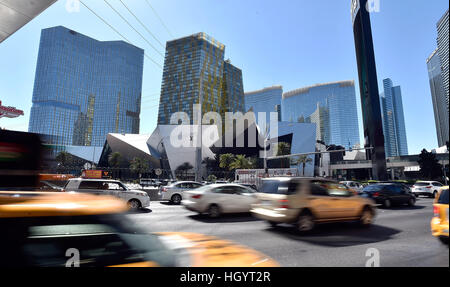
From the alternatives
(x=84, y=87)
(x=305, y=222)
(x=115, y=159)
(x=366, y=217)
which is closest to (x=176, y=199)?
(x=305, y=222)

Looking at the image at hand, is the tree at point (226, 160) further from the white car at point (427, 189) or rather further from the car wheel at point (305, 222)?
the car wheel at point (305, 222)

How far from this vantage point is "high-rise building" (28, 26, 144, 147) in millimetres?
95250

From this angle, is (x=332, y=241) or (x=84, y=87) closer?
(x=332, y=241)

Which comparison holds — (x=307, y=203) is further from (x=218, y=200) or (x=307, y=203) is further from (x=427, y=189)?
(x=427, y=189)

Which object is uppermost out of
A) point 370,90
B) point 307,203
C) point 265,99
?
point 265,99

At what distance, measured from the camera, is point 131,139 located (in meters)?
77.9

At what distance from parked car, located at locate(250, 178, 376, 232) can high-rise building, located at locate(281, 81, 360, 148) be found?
114 meters

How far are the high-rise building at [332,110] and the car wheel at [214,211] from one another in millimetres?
114499

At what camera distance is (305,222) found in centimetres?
639

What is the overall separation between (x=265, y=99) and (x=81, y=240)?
18459 cm

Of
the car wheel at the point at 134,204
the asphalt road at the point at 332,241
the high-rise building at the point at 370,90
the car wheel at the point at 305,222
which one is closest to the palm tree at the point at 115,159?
the car wheel at the point at 134,204

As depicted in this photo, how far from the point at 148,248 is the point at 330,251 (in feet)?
12.6

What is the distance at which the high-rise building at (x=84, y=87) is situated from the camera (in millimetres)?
95250
